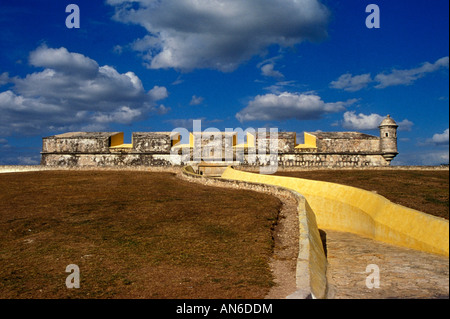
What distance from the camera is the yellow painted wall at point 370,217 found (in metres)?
3.08

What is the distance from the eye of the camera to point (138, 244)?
318 inches

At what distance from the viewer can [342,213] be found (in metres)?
12.7

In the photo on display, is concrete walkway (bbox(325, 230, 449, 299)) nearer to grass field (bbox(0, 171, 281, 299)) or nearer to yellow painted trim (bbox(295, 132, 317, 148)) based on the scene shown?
grass field (bbox(0, 171, 281, 299))

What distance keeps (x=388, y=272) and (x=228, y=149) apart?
2651 centimetres

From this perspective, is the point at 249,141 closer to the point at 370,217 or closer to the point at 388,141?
the point at 388,141

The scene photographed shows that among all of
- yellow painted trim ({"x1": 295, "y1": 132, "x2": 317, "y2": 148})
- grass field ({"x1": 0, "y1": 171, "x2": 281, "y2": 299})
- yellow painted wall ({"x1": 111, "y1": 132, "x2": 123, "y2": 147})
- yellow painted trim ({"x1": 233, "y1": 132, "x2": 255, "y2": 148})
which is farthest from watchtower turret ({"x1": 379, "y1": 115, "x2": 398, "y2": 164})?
yellow painted wall ({"x1": 111, "y1": 132, "x2": 123, "y2": 147})

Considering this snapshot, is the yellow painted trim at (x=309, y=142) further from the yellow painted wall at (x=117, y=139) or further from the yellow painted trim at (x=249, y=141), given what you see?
the yellow painted wall at (x=117, y=139)

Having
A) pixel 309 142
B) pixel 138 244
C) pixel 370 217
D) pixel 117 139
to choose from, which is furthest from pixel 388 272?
pixel 117 139

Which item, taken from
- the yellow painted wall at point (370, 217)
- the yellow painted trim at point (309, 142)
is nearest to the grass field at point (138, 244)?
the yellow painted wall at point (370, 217)

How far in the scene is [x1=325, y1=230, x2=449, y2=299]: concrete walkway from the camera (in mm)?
2953

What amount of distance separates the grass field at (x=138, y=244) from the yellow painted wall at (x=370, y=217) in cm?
214

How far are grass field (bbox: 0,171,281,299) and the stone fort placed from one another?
1691 cm

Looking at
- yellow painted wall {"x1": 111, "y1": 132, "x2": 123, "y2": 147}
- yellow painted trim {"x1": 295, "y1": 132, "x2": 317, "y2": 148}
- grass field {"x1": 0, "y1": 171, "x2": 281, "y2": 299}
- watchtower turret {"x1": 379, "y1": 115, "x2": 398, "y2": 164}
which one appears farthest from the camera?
yellow painted wall {"x1": 111, "y1": 132, "x2": 123, "y2": 147}
